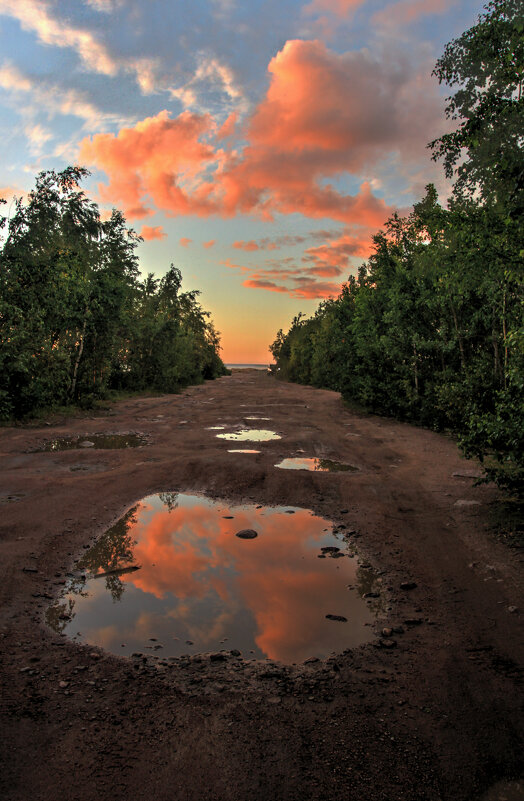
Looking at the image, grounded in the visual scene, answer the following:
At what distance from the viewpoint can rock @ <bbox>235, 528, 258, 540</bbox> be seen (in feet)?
18.6

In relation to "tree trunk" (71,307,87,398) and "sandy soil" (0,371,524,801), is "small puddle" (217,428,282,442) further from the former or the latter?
"tree trunk" (71,307,87,398)

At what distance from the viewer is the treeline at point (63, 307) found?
1463 cm

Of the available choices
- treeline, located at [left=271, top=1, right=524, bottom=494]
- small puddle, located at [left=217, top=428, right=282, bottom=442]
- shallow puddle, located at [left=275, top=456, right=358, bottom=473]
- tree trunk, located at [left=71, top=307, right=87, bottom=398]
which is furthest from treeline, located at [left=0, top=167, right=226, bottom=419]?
treeline, located at [left=271, top=1, right=524, bottom=494]

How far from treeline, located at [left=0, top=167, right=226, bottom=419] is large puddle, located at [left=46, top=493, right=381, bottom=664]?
10794 millimetres

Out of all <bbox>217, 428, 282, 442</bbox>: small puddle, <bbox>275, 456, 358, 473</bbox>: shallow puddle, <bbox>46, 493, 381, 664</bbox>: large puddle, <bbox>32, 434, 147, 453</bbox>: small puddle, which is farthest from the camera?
<bbox>217, 428, 282, 442</bbox>: small puddle

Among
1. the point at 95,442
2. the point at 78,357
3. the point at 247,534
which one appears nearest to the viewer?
the point at 247,534

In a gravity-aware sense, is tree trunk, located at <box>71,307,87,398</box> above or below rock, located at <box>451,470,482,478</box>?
above

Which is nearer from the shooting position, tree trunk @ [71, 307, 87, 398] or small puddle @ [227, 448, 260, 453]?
small puddle @ [227, 448, 260, 453]

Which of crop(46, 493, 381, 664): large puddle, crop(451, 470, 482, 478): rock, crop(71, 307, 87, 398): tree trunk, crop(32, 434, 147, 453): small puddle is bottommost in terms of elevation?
crop(46, 493, 381, 664): large puddle

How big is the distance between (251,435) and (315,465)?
395 cm

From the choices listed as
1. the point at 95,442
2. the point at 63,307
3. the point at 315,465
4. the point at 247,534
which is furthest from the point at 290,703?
the point at 63,307

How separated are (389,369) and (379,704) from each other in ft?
59.5

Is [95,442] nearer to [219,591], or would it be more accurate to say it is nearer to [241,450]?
[241,450]

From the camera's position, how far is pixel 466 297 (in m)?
13.7
